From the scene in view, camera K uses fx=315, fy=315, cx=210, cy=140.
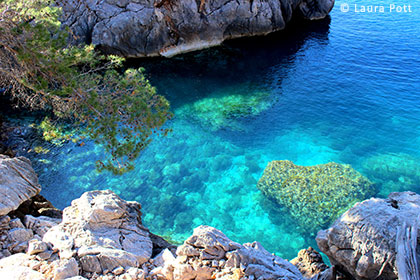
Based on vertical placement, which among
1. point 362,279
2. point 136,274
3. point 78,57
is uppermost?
point 78,57

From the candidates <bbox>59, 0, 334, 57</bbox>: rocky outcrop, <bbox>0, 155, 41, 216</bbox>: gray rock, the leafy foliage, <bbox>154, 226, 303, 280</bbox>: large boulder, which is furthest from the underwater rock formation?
<bbox>59, 0, 334, 57</bbox>: rocky outcrop

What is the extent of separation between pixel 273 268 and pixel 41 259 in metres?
6.36

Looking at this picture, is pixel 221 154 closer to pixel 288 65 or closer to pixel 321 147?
pixel 321 147

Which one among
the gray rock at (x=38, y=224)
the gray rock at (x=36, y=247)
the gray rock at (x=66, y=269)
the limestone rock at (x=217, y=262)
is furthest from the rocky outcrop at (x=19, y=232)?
the limestone rock at (x=217, y=262)

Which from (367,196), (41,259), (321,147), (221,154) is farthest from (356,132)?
(41,259)

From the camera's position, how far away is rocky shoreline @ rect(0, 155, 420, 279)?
8078mm

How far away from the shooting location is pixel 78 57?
13258mm

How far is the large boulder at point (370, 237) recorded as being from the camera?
27.0ft

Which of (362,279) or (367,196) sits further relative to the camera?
(367,196)

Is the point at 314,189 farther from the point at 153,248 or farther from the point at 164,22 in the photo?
the point at 164,22

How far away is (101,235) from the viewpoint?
32.3 feet

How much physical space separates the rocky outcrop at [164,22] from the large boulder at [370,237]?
82.9ft

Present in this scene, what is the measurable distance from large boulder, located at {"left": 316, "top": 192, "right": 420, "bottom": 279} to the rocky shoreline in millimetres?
23

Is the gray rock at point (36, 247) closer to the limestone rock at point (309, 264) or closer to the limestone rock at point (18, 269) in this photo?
the limestone rock at point (18, 269)
